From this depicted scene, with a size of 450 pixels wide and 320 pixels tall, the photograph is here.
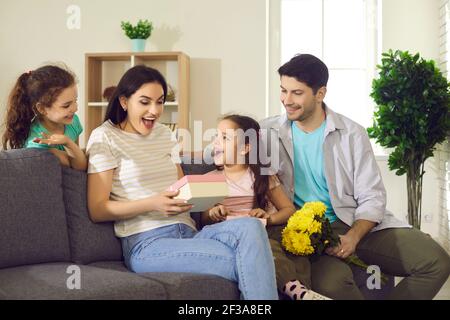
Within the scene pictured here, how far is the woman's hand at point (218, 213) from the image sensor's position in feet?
7.72

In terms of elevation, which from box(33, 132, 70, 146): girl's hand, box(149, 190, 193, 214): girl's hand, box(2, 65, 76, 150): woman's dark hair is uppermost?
box(2, 65, 76, 150): woman's dark hair

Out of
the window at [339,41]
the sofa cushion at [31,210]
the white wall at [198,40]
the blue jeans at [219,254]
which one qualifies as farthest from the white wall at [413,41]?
the sofa cushion at [31,210]

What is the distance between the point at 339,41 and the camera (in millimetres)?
5172

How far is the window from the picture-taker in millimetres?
5141

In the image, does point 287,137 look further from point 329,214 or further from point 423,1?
point 423,1

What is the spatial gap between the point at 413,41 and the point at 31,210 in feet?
12.5

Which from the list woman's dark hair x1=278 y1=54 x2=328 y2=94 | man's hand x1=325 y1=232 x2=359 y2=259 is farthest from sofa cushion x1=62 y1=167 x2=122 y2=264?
woman's dark hair x1=278 y1=54 x2=328 y2=94

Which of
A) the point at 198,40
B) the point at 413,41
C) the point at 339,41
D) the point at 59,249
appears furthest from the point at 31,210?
the point at 413,41

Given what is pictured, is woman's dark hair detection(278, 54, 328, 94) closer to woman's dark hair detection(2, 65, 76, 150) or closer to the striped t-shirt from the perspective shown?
the striped t-shirt

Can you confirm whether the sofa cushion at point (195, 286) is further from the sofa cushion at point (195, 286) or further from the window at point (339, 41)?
the window at point (339, 41)

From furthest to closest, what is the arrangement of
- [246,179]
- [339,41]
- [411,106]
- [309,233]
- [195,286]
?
[339,41]
[411,106]
[246,179]
[309,233]
[195,286]

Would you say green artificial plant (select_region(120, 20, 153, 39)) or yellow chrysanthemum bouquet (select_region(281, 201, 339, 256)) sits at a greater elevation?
green artificial plant (select_region(120, 20, 153, 39))

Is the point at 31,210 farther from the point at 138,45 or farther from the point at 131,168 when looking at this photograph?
the point at 138,45

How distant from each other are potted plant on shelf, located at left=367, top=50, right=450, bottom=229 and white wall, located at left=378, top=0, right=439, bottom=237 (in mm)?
636
